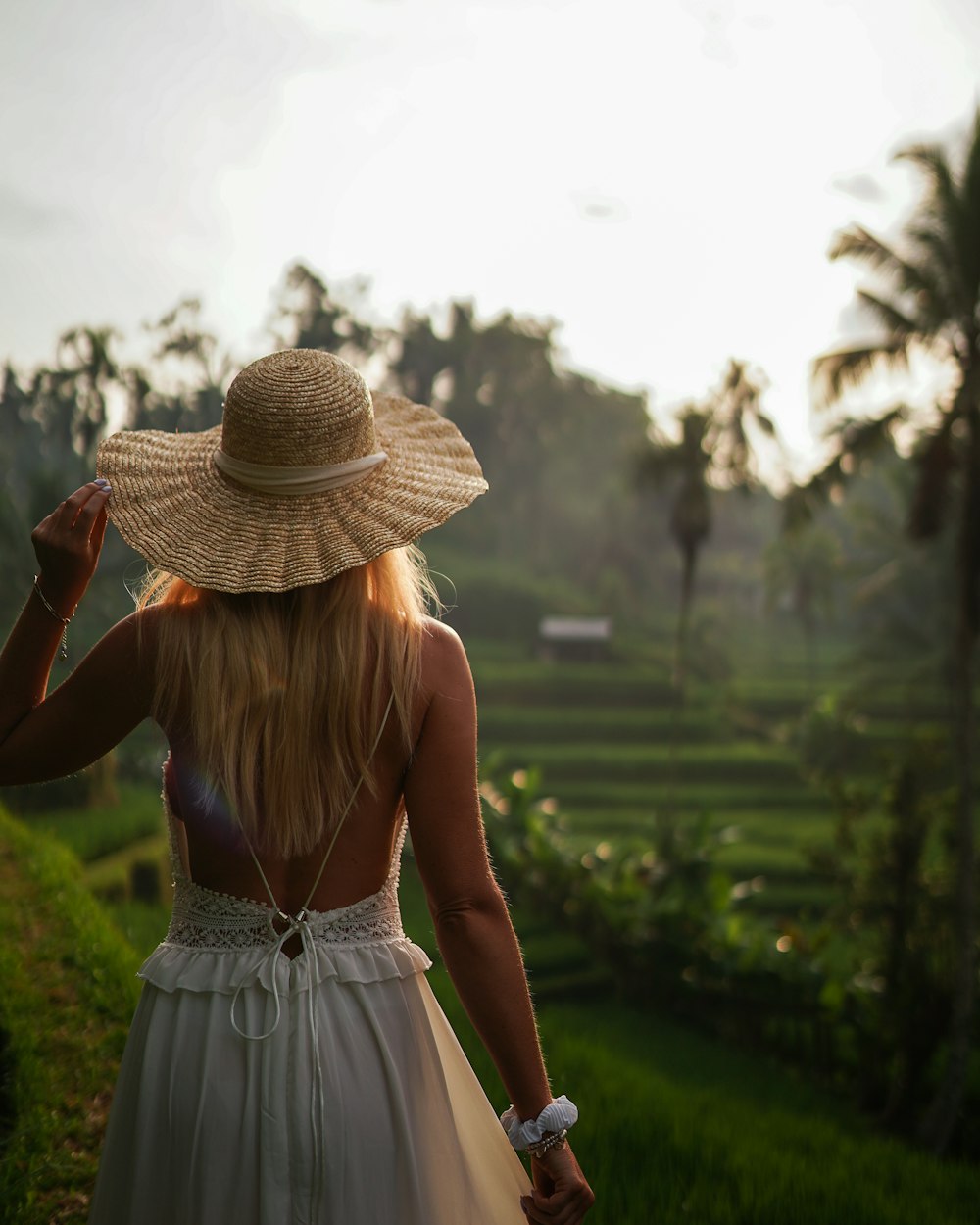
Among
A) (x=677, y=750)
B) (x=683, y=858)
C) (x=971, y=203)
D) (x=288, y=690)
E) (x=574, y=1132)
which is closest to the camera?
(x=288, y=690)

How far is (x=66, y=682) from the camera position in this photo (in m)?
1.12

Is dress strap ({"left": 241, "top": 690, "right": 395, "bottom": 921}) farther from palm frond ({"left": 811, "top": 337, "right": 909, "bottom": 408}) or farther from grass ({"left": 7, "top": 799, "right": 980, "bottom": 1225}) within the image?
palm frond ({"left": 811, "top": 337, "right": 909, "bottom": 408})

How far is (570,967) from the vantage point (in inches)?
396

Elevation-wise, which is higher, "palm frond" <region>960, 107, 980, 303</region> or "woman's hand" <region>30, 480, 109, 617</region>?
"palm frond" <region>960, 107, 980, 303</region>

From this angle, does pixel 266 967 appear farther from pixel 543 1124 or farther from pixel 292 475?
pixel 292 475

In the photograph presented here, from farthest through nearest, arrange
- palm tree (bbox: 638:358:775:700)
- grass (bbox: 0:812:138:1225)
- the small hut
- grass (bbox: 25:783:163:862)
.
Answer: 1. the small hut
2. palm tree (bbox: 638:358:775:700)
3. grass (bbox: 25:783:163:862)
4. grass (bbox: 0:812:138:1225)

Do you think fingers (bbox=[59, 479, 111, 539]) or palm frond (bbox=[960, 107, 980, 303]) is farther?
palm frond (bbox=[960, 107, 980, 303])

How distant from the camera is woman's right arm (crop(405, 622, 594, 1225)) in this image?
1.10 m

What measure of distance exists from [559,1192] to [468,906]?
11.4 inches

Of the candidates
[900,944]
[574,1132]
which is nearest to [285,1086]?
[574,1132]

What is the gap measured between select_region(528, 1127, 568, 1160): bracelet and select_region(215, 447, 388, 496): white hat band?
0.66m

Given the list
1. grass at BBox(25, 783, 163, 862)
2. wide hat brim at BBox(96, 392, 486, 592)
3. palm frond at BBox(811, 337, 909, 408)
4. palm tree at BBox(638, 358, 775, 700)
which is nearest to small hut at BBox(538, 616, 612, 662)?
palm tree at BBox(638, 358, 775, 700)

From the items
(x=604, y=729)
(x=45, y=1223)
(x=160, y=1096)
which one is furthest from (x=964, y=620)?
(x=604, y=729)

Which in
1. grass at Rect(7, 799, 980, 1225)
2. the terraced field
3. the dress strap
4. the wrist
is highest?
the wrist
